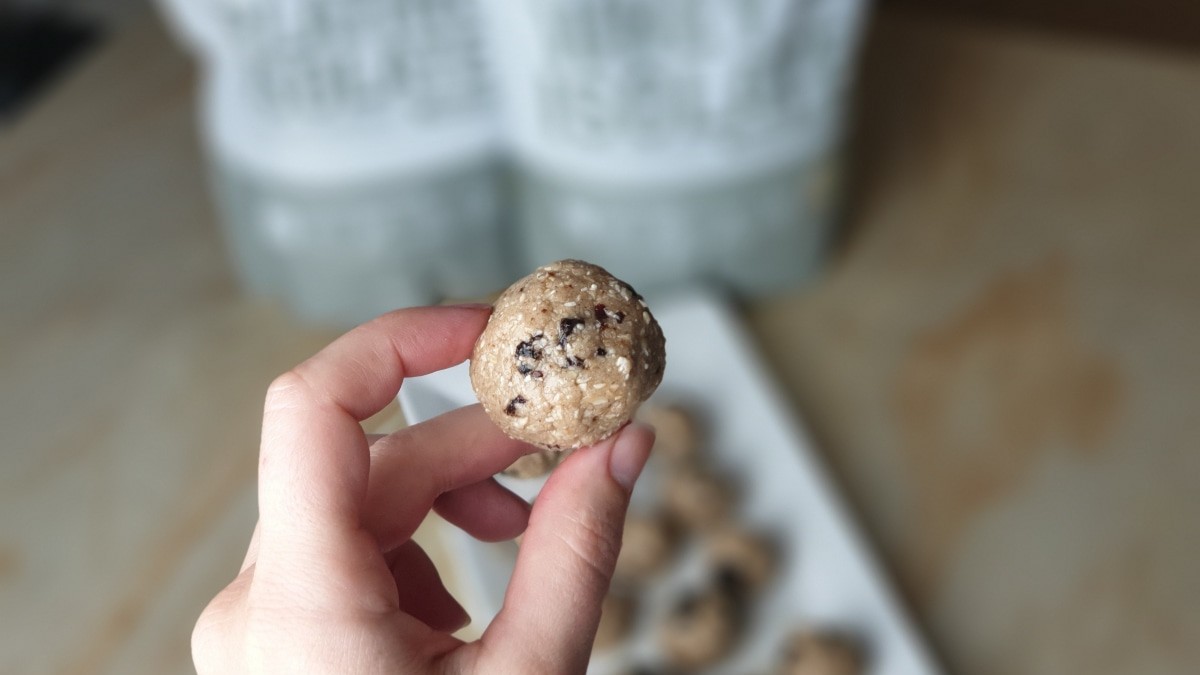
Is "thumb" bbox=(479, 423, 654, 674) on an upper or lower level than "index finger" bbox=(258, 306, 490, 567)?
lower

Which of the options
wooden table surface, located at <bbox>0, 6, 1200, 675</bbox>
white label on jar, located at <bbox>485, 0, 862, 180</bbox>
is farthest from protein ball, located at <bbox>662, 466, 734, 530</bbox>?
white label on jar, located at <bbox>485, 0, 862, 180</bbox>

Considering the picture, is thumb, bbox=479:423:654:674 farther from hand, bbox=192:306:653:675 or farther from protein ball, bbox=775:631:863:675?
protein ball, bbox=775:631:863:675

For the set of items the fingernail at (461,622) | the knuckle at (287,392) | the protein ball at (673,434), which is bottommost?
the protein ball at (673,434)

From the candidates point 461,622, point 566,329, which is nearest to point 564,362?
point 566,329

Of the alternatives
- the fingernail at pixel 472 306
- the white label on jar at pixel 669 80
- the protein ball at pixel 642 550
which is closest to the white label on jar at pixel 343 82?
the white label on jar at pixel 669 80

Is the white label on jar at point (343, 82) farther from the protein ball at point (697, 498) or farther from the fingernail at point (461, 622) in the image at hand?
the fingernail at point (461, 622)

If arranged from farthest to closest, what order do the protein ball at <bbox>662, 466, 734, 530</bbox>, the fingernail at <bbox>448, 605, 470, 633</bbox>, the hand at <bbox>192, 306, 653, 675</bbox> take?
the protein ball at <bbox>662, 466, 734, 530</bbox> < the fingernail at <bbox>448, 605, 470, 633</bbox> < the hand at <bbox>192, 306, 653, 675</bbox>

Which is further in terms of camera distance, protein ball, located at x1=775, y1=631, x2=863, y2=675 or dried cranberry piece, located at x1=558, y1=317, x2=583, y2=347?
protein ball, located at x1=775, y1=631, x2=863, y2=675

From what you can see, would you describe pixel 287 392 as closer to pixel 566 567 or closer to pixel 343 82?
pixel 566 567
